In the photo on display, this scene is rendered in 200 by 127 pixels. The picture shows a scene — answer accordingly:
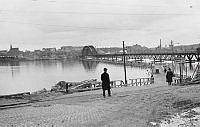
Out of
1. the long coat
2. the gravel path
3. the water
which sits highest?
the long coat

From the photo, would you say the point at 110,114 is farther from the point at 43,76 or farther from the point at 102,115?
the point at 43,76

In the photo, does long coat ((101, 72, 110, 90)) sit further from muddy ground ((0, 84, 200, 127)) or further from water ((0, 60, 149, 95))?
water ((0, 60, 149, 95))

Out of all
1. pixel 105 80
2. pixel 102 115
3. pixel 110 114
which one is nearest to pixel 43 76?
pixel 105 80

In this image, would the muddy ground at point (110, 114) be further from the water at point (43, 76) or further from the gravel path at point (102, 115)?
the water at point (43, 76)

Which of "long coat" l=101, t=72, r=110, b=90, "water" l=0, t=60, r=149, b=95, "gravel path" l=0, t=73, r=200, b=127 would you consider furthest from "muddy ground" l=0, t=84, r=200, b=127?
"water" l=0, t=60, r=149, b=95

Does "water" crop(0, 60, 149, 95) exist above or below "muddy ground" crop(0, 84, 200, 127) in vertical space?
below

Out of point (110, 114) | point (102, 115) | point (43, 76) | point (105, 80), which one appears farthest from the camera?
point (43, 76)

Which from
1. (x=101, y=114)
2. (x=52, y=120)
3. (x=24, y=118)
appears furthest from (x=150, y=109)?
(x=24, y=118)

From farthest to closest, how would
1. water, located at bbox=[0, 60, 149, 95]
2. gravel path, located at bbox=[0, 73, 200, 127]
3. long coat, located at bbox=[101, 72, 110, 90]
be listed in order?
water, located at bbox=[0, 60, 149, 95], long coat, located at bbox=[101, 72, 110, 90], gravel path, located at bbox=[0, 73, 200, 127]

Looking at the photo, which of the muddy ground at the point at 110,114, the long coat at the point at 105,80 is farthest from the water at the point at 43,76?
the muddy ground at the point at 110,114

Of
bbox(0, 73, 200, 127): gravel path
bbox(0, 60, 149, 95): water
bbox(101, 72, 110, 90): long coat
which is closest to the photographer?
bbox(0, 73, 200, 127): gravel path

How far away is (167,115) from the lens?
1098cm

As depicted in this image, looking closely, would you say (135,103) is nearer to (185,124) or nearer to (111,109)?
(111,109)

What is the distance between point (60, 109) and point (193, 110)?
5228mm
